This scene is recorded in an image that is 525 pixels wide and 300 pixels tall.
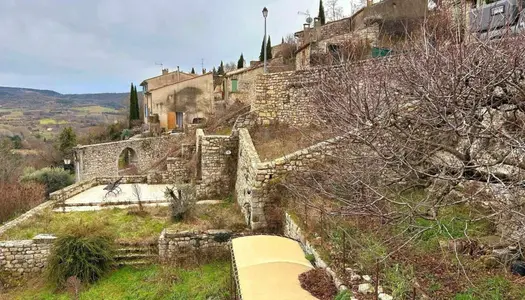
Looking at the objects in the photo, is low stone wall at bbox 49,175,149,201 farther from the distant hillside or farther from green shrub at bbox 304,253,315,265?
the distant hillside

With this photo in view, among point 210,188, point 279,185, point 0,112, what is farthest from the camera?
point 0,112

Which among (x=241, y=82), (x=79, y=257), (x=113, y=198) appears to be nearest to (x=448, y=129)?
(x=79, y=257)

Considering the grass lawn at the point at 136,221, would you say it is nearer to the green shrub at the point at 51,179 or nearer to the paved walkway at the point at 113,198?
the paved walkway at the point at 113,198

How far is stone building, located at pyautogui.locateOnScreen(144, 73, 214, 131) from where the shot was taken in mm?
29725

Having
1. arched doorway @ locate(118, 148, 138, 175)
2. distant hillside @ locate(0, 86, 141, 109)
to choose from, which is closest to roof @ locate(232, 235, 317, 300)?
A: arched doorway @ locate(118, 148, 138, 175)

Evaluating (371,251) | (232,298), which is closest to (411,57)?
(371,251)

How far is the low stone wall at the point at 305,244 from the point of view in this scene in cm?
543

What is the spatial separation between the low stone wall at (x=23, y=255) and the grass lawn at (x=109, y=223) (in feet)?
2.64

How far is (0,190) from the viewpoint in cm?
1530

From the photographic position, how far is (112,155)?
84.4 feet

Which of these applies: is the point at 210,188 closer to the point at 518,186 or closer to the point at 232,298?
the point at 232,298

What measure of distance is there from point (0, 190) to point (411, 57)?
16899mm

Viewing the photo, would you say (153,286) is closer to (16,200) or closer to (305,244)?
(305,244)

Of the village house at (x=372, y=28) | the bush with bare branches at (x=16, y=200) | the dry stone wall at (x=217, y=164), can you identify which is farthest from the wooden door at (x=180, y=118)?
the dry stone wall at (x=217, y=164)
